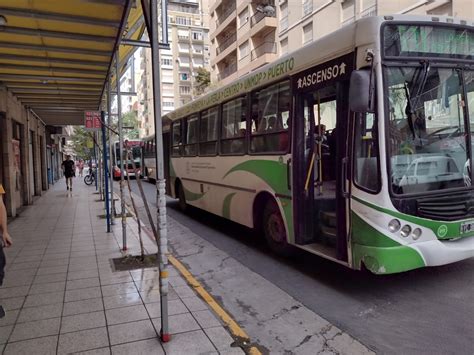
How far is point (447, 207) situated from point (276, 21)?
28054 millimetres

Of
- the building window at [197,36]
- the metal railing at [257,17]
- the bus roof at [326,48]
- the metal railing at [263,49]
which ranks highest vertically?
the building window at [197,36]

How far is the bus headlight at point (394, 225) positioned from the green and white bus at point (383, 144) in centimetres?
1

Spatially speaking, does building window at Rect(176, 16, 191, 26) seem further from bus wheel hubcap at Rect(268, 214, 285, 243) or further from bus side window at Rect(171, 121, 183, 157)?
bus wheel hubcap at Rect(268, 214, 285, 243)

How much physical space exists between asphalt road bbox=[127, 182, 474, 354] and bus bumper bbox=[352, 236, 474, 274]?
1.53ft

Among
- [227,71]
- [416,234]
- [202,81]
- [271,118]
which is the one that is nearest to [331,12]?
[271,118]

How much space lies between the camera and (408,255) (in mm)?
4188

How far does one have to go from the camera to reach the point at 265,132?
6.39 m

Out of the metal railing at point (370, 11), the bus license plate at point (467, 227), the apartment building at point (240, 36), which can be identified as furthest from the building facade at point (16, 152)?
the apartment building at point (240, 36)

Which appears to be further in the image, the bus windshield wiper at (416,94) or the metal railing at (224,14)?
the metal railing at (224,14)

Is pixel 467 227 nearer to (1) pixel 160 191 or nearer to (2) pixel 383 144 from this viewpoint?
(2) pixel 383 144

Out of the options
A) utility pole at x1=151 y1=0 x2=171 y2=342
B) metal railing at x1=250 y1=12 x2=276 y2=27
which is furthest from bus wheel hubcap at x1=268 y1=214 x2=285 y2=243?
metal railing at x1=250 y1=12 x2=276 y2=27

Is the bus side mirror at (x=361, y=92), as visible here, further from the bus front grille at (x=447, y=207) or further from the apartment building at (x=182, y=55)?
the apartment building at (x=182, y=55)

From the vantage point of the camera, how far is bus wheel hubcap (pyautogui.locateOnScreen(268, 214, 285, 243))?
6141 mm

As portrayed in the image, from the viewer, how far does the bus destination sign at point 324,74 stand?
4.58 metres
